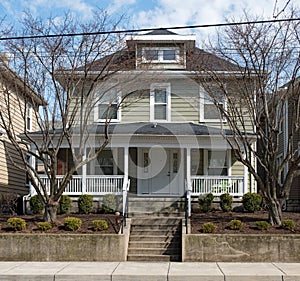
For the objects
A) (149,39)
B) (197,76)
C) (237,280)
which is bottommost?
(237,280)

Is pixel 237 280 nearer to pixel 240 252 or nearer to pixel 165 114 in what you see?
pixel 240 252

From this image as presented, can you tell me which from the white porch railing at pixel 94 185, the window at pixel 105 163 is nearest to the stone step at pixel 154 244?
the white porch railing at pixel 94 185

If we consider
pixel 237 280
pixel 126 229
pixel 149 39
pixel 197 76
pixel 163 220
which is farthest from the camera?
pixel 149 39

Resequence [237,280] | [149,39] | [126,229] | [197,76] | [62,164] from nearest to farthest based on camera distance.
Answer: [237,280] → [126,229] → [197,76] → [149,39] → [62,164]

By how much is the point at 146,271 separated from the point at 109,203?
21.0 ft

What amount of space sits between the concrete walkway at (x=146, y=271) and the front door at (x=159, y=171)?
781 cm

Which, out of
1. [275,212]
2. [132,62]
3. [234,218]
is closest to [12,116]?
[132,62]

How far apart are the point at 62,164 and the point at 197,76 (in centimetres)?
752

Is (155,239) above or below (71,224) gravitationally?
below

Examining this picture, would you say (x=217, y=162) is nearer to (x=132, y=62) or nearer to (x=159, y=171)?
(x=159, y=171)

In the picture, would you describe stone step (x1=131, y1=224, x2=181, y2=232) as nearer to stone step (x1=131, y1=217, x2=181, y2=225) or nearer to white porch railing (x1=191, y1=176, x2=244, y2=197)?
stone step (x1=131, y1=217, x2=181, y2=225)

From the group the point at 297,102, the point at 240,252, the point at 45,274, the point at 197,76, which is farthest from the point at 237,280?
the point at 197,76

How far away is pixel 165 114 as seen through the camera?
21.3 m

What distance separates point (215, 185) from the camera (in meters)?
19.1
